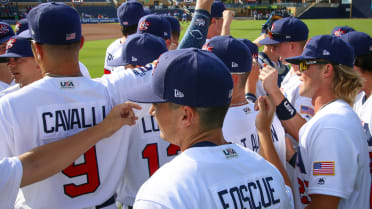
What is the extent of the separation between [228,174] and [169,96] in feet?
1.44

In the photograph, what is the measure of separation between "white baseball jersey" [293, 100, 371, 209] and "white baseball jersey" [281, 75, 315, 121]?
1.35 m

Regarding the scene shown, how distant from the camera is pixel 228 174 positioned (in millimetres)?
1410

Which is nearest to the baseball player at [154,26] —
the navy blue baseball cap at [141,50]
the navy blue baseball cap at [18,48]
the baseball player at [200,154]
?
the navy blue baseball cap at [141,50]

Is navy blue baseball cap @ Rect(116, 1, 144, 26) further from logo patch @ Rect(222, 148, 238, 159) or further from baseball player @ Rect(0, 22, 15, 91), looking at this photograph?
logo patch @ Rect(222, 148, 238, 159)

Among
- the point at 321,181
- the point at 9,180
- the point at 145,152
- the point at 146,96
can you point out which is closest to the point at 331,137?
the point at 321,181

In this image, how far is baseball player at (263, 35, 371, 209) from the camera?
6.98 ft

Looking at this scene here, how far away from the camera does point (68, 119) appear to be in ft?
6.90

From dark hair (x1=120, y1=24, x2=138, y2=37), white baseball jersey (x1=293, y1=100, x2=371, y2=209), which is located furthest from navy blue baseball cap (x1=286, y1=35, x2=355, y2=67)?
dark hair (x1=120, y1=24, x2=138, y2=37)

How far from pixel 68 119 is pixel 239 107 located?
1.26 metres

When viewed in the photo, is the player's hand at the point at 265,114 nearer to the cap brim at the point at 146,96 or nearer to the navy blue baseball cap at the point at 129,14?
the cap brim at the point at 146,96

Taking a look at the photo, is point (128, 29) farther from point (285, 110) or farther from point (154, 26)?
point (285, 110)

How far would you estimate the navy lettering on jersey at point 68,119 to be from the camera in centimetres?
204

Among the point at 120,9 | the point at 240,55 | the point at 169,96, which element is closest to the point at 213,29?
the point at 120,9

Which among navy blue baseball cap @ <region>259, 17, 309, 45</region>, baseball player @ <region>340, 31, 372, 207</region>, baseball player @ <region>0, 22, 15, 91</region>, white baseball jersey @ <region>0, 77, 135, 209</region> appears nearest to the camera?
white baseball jersey @ <region>0, 77, 135, 209</region>
